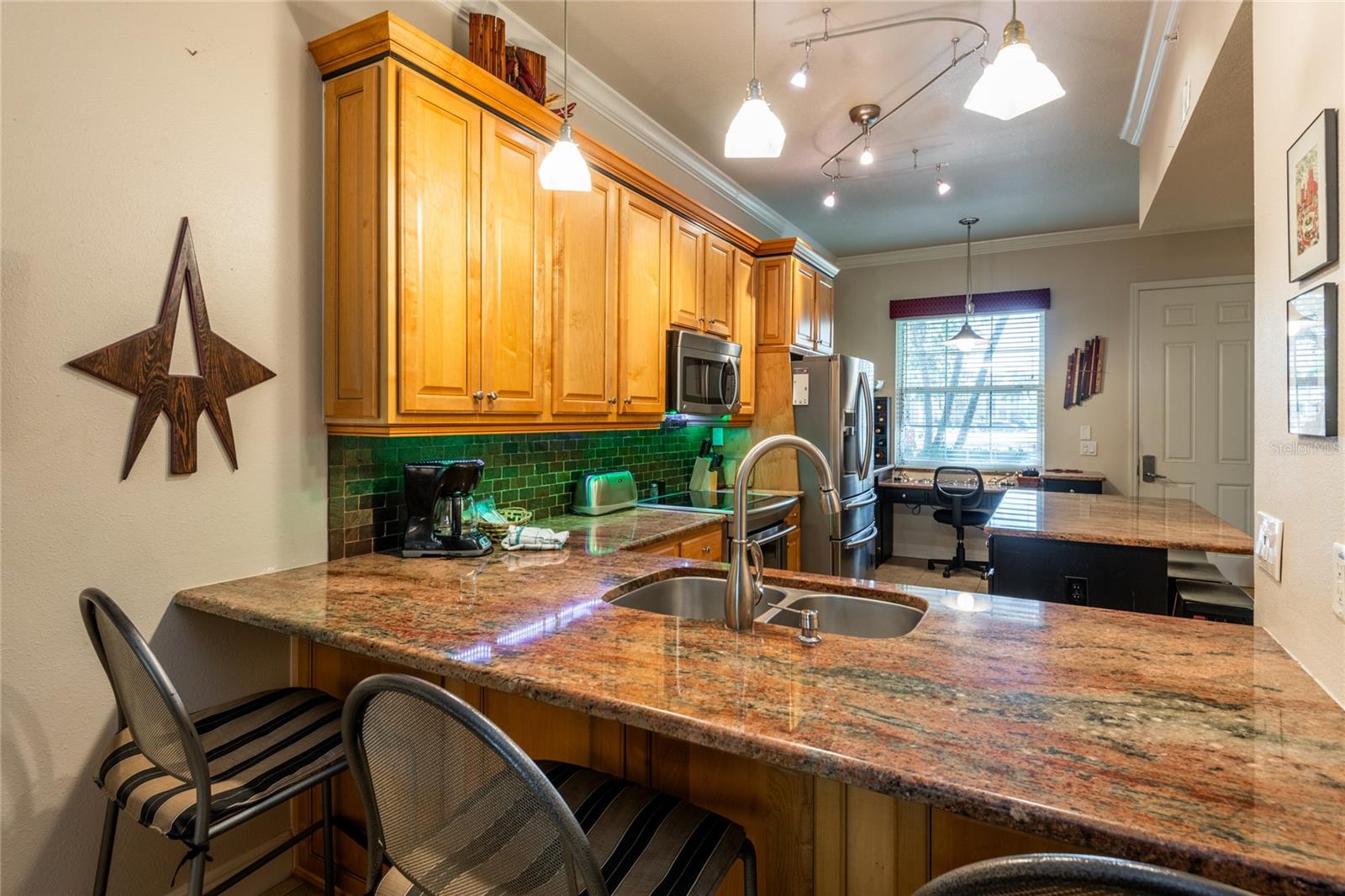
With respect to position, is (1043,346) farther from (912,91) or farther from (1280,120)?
(1280,120)

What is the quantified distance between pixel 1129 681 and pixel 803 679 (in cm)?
53

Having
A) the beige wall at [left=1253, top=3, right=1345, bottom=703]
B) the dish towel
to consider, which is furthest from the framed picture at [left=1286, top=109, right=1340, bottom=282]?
the dish towel

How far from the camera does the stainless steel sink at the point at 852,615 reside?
5.11 feet

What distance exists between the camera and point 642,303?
119 inches

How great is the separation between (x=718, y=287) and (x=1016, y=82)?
2.37 metres

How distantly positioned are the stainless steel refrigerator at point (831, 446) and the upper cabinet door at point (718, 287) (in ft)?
2.02

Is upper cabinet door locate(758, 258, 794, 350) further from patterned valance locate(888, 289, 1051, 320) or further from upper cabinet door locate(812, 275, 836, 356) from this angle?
patterned valance locate(888, 289, 1051, 320)

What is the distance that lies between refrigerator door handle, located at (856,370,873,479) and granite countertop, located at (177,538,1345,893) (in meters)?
2.88

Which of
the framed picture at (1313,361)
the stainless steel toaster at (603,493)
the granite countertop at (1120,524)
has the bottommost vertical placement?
the granite countertop at (1120,524)

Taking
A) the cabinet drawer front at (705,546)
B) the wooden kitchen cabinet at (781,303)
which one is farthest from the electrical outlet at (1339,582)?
the wooden kitchen cabinet at (781,303)

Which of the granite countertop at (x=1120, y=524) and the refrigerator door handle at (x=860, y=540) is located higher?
the granite countertop at (x=1120, y=524)

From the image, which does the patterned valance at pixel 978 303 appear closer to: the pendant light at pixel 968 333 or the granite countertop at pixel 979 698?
the pendant light at pixel 968 333

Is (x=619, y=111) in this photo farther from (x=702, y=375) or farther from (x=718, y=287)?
(x=702, y=375)

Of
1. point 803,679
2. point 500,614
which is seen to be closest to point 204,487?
point 500,614
